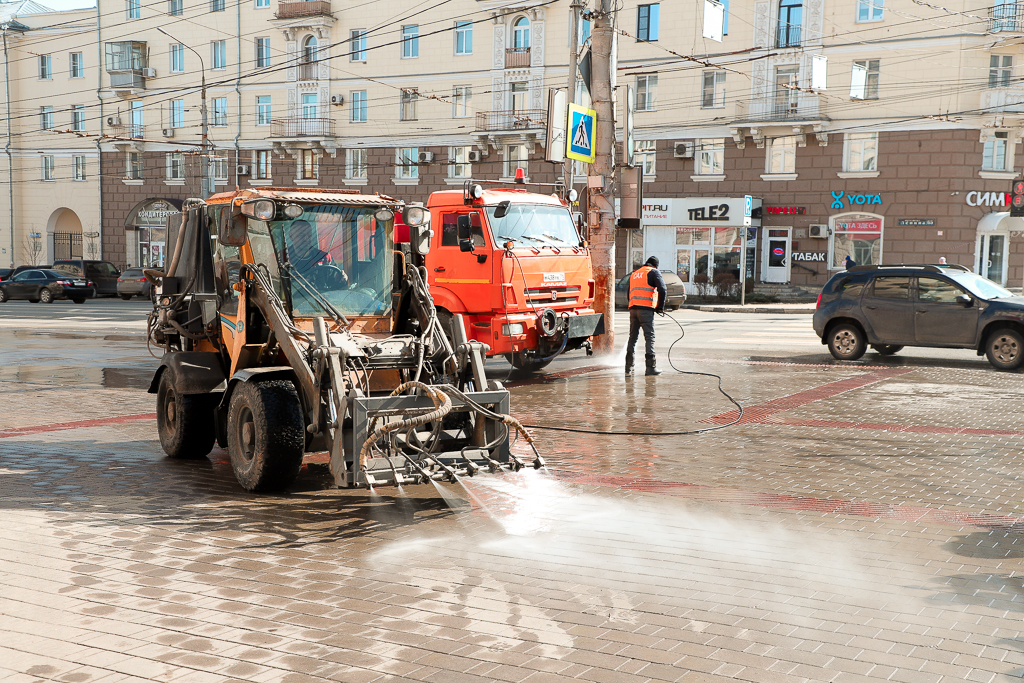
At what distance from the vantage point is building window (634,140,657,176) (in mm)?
40781

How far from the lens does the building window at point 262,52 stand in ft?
156

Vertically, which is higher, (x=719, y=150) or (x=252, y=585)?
(x=719, y=150)

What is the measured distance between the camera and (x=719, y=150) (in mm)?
39375

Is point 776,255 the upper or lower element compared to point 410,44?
lower

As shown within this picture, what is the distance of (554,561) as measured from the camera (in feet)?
19.3

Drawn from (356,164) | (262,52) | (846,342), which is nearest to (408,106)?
(356,164)

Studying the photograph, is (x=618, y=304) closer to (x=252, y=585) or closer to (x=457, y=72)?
(x=457, y=72)

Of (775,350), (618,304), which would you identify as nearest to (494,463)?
(775,350)

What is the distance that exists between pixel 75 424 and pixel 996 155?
34.0m

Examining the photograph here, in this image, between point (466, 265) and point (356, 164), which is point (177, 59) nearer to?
point (356, 164)

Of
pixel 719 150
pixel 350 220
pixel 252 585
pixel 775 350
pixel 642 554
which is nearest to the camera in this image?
pixel 252 585

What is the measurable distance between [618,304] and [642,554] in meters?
28.7

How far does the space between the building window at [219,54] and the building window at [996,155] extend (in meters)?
35.3

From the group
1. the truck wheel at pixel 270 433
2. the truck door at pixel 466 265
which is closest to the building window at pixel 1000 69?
the truck door at pixel 466 265
